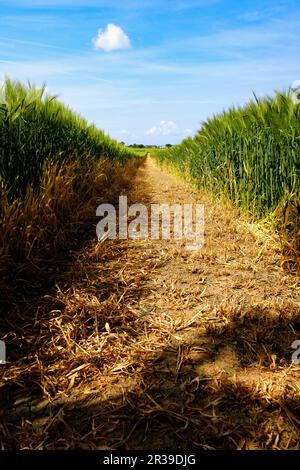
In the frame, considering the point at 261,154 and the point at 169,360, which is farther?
the point at 261,154

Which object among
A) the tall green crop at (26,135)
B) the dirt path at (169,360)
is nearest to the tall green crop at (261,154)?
the dirt path at (169,360)

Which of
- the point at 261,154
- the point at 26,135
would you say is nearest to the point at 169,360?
the point at 26,135

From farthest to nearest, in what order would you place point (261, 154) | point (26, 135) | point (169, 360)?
point (261, 154) → point (26, 135) → point (169, 360)

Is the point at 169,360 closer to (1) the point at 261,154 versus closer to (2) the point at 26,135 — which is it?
(2) the point at 26,135

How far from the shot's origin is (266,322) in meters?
2.04

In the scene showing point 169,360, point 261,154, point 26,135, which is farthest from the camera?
point 261,154

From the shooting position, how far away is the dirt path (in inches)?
52.2

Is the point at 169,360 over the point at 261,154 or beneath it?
beneath

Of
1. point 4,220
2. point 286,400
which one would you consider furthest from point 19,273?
point 286,400

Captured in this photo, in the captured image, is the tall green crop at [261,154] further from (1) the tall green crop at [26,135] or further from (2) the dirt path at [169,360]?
(1) the tall green crop at [26,135]

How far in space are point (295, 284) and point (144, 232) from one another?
1855mm

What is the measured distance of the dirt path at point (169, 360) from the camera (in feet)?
4.35

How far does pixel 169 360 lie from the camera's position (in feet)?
5.75

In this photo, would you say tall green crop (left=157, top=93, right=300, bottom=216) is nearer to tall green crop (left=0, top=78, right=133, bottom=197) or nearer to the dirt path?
the dirt path
